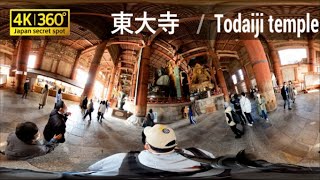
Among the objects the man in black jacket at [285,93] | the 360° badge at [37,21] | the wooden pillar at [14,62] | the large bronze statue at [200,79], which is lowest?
the man in black jacket at [285,93]

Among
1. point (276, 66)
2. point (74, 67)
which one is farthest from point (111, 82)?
point (276, 66)

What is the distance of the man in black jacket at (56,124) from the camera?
4.79ft

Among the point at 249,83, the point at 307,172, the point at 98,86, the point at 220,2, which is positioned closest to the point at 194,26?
the point at 220,2

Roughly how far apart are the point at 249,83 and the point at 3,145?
1.53m

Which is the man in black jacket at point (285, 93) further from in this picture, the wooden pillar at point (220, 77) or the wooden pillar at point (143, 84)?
the wooden pillar at point (143, 84)

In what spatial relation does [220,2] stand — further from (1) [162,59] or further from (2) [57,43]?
(2) [57,43]

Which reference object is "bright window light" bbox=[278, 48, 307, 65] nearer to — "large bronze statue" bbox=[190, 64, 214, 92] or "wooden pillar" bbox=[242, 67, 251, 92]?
"wooden pillar" bbox=[242, 67, 251, 92]

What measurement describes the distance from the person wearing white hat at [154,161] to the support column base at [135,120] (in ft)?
0.23

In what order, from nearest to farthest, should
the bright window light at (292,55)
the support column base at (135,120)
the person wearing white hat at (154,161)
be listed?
the person wearing white hat at (154,161)
the support column base at (135,120)
the bright window light at (292,55)

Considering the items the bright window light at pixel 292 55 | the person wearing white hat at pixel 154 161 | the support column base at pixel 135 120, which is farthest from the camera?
the bright window light at pixel 292 55

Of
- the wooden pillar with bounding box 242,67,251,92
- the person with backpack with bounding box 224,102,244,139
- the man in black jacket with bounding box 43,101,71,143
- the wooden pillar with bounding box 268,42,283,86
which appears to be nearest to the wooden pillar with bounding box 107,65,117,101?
the man in black jacket with bounding box 43,101,71,143

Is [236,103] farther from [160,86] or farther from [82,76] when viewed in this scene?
[82,76]

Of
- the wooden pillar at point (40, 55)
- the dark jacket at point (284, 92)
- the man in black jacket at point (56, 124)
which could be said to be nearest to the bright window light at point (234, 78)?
the dark jacket at point (284, 92)

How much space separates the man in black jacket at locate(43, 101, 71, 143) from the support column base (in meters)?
0.37
